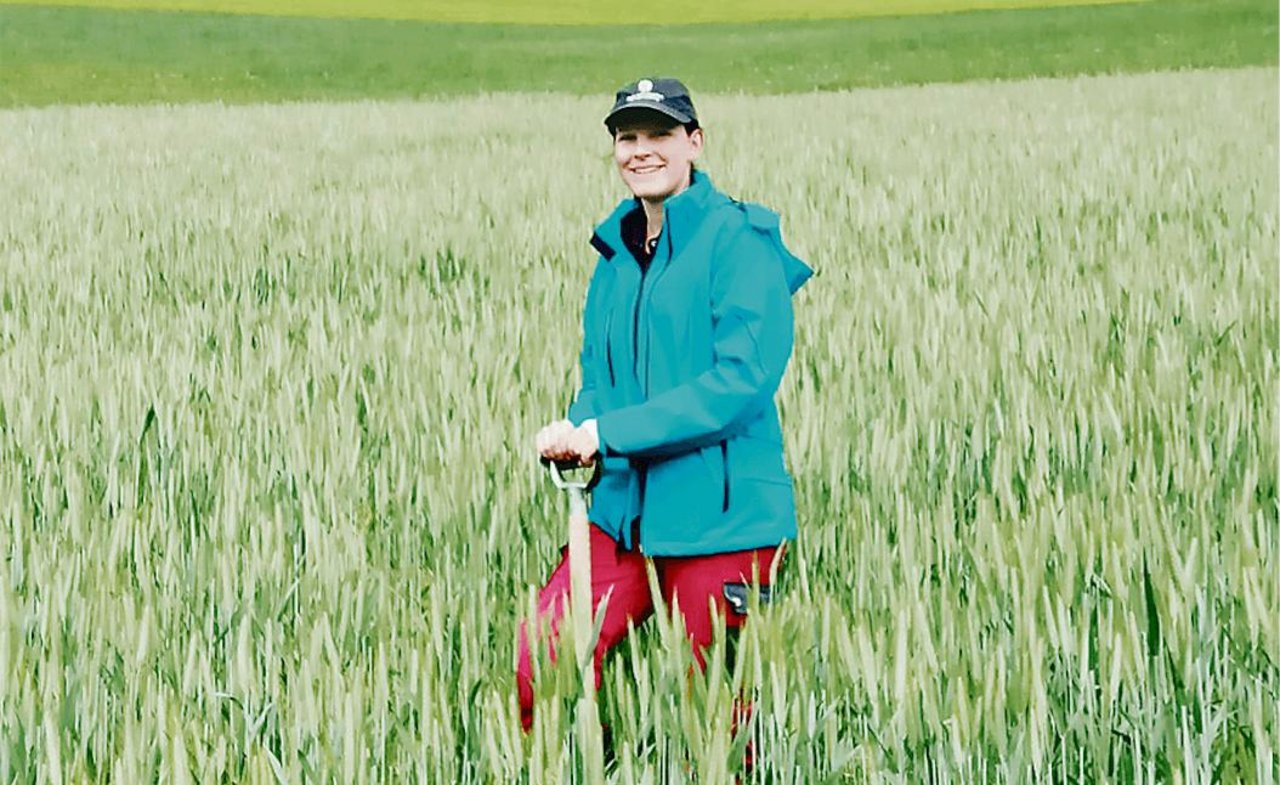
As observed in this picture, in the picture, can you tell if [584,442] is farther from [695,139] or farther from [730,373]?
[695,139]

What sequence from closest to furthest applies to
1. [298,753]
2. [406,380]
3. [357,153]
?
[298,753]
[406,380]
[357,153]

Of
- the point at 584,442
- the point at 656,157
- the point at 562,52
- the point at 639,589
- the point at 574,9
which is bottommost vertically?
the point at 639,589

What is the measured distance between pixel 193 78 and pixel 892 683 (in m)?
27.7

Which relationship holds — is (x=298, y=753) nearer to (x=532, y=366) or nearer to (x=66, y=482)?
(x=66, y=482)

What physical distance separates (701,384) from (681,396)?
0.10 ft

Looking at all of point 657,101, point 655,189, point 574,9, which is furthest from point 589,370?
point 574,9

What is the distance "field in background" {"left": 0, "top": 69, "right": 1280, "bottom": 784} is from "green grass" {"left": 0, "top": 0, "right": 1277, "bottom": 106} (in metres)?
19.9

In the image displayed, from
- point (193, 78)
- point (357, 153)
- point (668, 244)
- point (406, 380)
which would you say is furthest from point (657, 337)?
point (193, 78)

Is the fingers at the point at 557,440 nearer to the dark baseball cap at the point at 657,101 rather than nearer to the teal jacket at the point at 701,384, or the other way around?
the teal jacket at the point at 701,384

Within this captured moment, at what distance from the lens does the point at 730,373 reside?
6.60ft

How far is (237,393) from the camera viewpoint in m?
3.85

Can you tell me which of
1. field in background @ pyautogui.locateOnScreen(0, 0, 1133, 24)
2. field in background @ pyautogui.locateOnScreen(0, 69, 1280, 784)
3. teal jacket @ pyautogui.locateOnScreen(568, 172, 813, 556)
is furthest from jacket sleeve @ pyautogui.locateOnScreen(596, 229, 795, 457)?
field in background @ pyautogui.locateOnScreen(0, 0, 1133, 24)

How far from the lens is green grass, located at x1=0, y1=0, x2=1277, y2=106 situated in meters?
26.9

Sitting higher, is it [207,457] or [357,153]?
[357,153]
